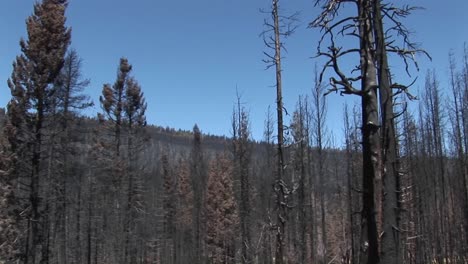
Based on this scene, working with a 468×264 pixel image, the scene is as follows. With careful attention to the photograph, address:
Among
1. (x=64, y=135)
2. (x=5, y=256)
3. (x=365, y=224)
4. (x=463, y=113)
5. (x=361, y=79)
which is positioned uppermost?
(x=463, y=113)

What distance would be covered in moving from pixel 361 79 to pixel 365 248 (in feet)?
8.42

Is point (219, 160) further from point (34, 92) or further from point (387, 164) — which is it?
point (387, 164)

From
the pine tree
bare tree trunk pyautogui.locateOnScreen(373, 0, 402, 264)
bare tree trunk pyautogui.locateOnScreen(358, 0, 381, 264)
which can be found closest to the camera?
bare tree trunk pyautogui.locateOnScreen(373, 0, 402, 264)

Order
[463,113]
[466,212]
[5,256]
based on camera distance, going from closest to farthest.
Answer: [5,256] → [466,212] → [463,113]

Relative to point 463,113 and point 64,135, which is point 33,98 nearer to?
point 64,135

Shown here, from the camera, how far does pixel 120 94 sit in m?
31.9

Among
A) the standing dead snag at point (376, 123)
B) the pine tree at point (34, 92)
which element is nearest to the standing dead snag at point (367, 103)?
the standing dead snag at point (376, 123)

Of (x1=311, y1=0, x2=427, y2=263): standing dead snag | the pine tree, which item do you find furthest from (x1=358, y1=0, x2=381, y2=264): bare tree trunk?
the pine tree

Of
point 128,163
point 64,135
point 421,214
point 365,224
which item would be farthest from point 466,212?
point 365,224

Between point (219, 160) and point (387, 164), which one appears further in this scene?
point (219, 160)

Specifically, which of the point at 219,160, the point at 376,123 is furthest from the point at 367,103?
the point at 219,160

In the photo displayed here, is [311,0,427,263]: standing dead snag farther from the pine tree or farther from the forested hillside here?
the pine tree

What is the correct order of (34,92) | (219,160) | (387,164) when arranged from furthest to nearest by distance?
(219,160)
(34,92)
(387,164)

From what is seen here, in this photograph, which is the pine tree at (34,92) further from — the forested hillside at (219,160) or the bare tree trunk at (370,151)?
the bare tree trunk at (370,151)
